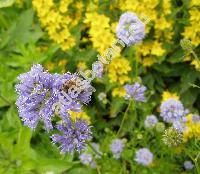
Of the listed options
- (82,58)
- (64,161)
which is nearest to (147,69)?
(82,58)

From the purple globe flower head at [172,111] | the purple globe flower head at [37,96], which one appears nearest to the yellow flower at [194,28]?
the purple globe flower head at [172,111]

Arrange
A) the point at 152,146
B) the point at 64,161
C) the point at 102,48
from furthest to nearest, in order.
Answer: the point at 102,48
the point at 152,146
the point at 64,161

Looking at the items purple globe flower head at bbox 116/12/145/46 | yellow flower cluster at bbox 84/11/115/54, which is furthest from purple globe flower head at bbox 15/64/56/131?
yellow flower cluster at bbox 84/11/115/54

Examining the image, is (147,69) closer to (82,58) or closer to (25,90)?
(82,58)

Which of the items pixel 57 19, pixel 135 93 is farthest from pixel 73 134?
pixel 57 19

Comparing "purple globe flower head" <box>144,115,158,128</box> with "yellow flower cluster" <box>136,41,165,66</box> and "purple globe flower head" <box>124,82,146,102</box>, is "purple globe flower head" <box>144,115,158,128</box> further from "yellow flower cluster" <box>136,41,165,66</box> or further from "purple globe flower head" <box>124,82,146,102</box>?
"yellow flower cluster" <box>136,41,165,66</box>

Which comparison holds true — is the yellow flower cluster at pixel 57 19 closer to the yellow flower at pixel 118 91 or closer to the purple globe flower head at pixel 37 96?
the yellow flower at pixel 118 91

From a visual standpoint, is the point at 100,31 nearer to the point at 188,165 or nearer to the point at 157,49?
the point at 157,49

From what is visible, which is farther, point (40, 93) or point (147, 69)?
point (147, 69)
